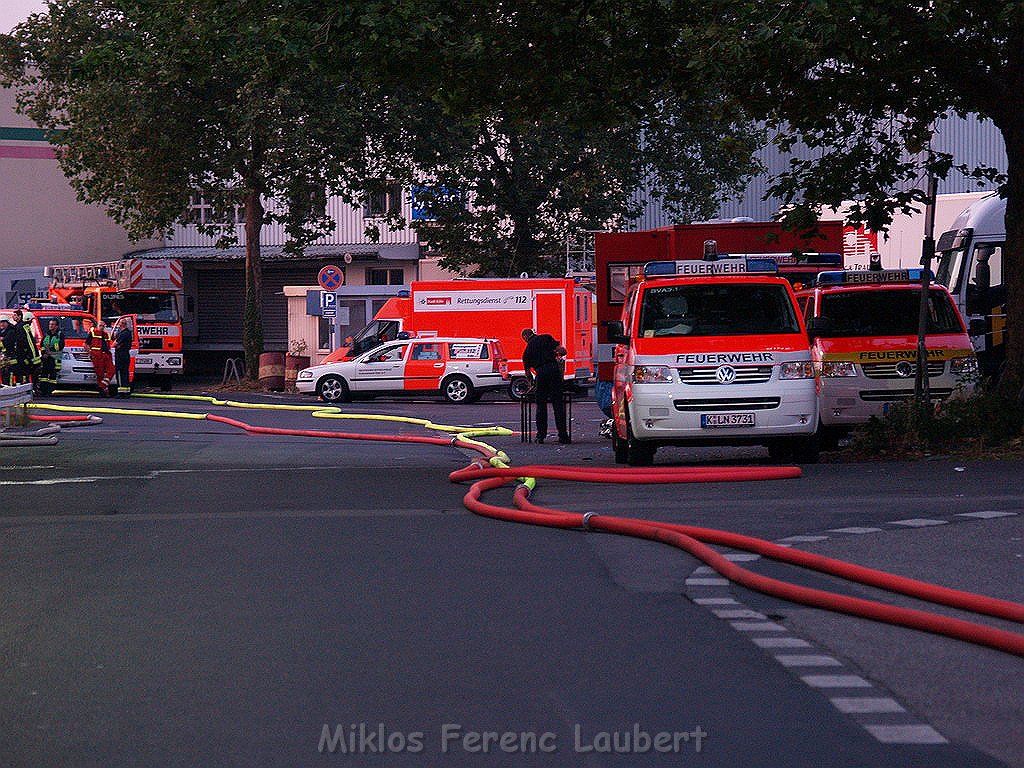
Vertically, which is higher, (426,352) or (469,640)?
(426,352)

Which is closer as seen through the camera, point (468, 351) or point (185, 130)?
point (468, 351)

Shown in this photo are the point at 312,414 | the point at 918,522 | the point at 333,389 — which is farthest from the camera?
the point at 333,389

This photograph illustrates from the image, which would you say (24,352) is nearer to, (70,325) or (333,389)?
(70,325)

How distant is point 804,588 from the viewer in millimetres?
8430

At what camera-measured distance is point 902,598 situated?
8555 millimetres

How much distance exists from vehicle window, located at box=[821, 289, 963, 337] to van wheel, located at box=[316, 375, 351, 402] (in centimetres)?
1851

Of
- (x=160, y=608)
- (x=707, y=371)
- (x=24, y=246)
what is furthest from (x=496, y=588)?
(x=24, y=246)

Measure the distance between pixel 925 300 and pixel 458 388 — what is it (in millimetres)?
19508

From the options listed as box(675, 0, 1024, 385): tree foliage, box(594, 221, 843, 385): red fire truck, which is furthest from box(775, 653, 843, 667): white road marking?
box(594, 221, 843, 385): red fire truck

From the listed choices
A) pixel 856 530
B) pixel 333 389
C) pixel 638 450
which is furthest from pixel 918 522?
pixel 333 389

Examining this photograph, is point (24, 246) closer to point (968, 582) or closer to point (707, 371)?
point (707, 371)

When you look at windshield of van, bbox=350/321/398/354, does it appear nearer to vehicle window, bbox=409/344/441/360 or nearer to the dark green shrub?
vehicle window, bbox=409/344/441/360

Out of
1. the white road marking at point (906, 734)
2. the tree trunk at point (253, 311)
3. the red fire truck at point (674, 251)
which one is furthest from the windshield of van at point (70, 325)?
the white road marking at point (906, 734)

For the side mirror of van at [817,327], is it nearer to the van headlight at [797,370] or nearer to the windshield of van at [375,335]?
the van headlight at [797,370]
